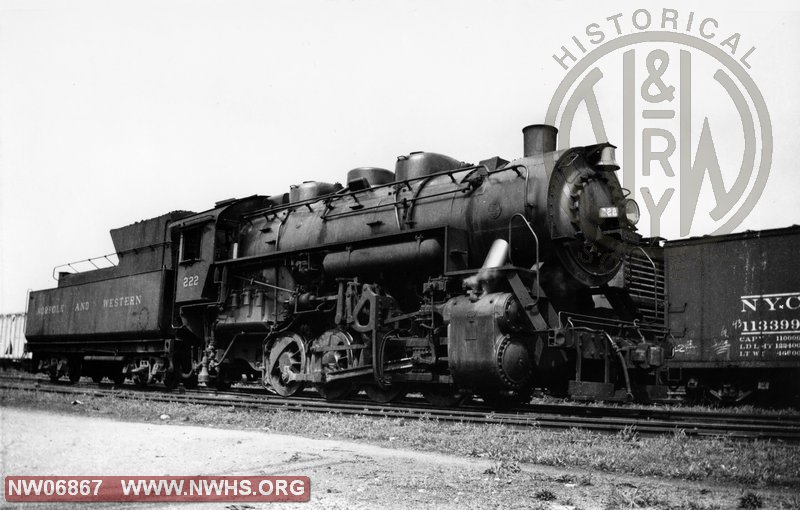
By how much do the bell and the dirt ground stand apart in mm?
5346

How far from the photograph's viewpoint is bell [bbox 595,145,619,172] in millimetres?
9977

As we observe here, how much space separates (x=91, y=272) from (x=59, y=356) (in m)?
2.66

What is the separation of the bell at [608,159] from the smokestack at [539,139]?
72 cm

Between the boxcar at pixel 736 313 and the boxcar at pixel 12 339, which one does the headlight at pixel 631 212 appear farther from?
the boxcar at pixel 12 339

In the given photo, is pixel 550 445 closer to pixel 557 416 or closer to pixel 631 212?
pixel 557 416

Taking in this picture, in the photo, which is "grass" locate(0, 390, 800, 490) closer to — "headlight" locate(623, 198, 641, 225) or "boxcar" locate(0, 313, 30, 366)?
"headlight" locate(623, 198, 641, 225)

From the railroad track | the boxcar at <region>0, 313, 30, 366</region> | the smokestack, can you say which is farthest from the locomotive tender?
the boxcar at <region>0, 313, 30, 366</region>

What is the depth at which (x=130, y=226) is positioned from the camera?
664 inches

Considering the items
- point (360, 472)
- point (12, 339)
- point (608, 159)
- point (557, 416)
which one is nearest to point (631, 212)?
point (608, 159)

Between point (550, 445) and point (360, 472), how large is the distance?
218cm

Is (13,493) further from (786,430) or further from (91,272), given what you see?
(91,272)

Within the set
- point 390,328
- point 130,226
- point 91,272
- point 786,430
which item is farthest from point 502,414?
point 91,272

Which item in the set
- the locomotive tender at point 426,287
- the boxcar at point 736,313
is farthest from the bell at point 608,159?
the boxcar at point 736,313

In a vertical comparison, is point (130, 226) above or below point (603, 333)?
above
